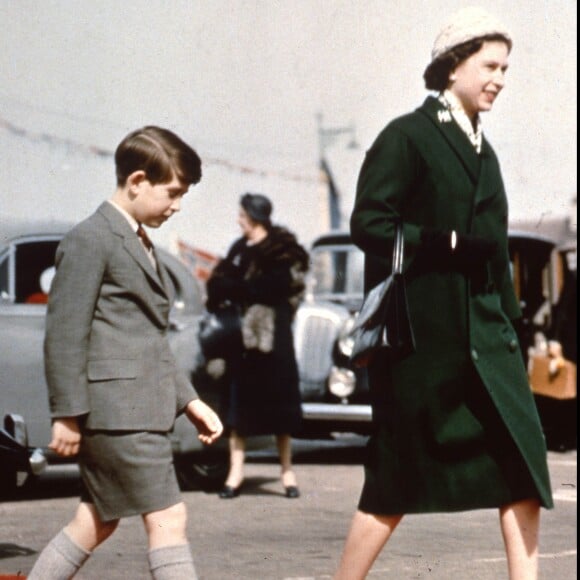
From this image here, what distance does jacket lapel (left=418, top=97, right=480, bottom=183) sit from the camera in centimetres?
454

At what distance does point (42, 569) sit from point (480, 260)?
1.46 meters

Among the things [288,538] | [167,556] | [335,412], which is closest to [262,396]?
[335,412]

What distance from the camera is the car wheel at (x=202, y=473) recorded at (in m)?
9.75

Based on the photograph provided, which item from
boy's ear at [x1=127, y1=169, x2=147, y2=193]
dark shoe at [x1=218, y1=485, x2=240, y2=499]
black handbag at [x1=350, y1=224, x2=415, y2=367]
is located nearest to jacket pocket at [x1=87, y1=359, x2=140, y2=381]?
boy's ear at [x1=127, y1=169, x2=147, y2=193]

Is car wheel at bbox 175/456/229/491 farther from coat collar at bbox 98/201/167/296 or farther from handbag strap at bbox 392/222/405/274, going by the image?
handbag strap at bbox 392/222/405/274

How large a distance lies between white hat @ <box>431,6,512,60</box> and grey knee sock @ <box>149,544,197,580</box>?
5.22 ft

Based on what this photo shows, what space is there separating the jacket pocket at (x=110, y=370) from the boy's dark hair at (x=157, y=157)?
20.3 inches

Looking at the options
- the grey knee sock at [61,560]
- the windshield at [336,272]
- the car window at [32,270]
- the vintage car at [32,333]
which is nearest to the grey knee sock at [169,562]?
the grey knee sock at [61,560]

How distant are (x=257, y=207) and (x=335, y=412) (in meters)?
2.60

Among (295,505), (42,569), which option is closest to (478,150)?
(42,569)

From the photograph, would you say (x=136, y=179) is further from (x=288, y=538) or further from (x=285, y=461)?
(x=285, y=461)

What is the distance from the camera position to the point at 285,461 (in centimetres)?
960

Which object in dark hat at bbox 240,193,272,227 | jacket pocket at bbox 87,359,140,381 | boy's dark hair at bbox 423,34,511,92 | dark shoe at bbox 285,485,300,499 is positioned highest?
boy's dark hair at bbox 423,34,511,92

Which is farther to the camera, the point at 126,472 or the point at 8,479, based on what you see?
the point at 8,479
